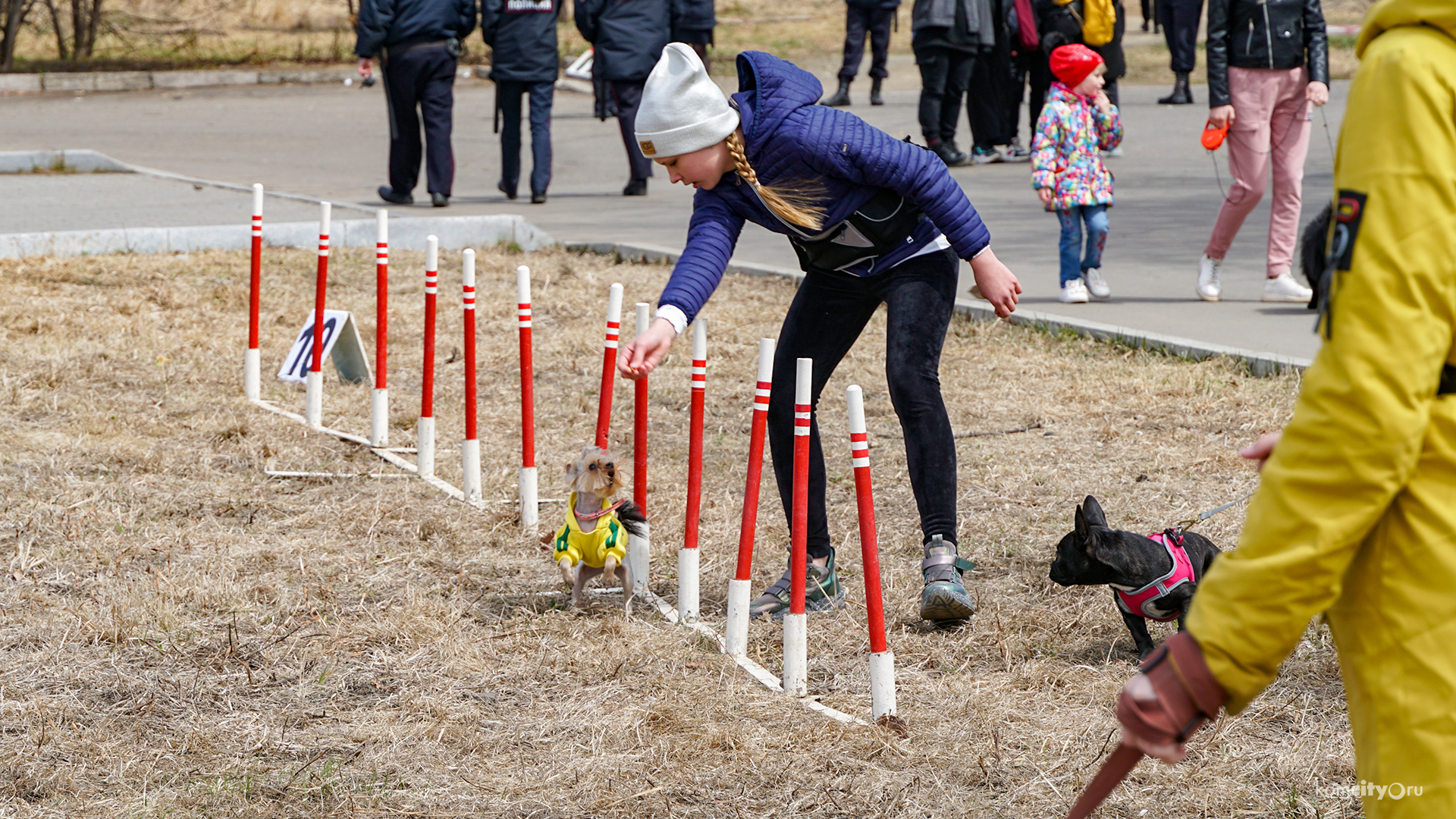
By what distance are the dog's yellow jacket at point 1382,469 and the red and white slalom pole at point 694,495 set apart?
259 centimetres

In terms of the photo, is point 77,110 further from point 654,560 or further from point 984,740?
point 984,740

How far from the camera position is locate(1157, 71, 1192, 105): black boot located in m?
18.9

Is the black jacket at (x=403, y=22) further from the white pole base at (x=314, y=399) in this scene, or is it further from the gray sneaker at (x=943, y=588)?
the gray sneaker at (x=943, y=588)

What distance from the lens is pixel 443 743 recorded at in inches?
143

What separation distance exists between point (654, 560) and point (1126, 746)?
3499 millimetres

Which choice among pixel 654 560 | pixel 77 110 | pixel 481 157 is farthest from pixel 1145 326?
pixel 77 110

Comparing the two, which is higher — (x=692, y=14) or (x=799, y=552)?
(x=692, y=14)

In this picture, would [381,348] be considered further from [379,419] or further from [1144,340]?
[1144,340]

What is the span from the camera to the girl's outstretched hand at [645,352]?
369 centimetres

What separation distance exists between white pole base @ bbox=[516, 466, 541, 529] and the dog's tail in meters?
0.81

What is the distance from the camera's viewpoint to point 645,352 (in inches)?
145

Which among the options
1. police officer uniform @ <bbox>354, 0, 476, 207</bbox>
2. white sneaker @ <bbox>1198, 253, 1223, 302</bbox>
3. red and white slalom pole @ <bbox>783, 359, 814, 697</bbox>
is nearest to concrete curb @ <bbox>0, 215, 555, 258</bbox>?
police officer uniform @ <bbox>354, 0, 476, 207</bbox>

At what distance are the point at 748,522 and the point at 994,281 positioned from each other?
36.7 inches

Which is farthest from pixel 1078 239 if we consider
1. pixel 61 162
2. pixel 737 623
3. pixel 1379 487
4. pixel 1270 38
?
pixel 61 162
